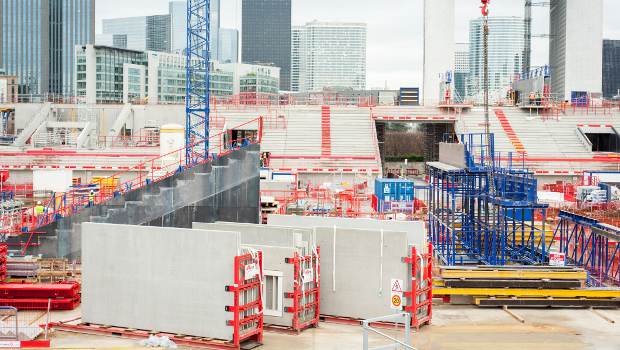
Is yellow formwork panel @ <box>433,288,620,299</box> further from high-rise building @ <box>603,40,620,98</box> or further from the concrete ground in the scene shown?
high-rise building @ <box>603,40,620,98</box>

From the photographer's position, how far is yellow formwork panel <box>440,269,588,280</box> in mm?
21584

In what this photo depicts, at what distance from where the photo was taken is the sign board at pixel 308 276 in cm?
1748

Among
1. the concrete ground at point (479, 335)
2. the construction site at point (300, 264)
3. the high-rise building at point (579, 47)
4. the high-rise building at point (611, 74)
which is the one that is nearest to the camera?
the construction site at point (300, 264)

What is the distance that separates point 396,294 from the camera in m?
18.0

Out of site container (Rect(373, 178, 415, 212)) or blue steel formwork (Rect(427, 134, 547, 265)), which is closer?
blue steel formwork (Rect(427, 134, 547, 265))

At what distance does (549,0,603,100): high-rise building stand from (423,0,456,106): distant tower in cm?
849

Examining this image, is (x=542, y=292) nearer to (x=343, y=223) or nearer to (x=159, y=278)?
(x=343, y=223)

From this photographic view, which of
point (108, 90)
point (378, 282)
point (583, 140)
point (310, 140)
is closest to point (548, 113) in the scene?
point (583, 140)

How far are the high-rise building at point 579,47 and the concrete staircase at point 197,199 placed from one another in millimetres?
39648

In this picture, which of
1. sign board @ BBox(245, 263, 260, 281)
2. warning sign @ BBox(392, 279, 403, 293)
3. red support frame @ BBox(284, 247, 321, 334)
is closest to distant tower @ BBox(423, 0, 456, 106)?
warning sign @ BBox(392, 279, 403, 293)

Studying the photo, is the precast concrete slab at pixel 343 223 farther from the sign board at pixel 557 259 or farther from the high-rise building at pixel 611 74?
the high-rise building at pixel 611 74

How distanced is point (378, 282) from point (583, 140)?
3830cm

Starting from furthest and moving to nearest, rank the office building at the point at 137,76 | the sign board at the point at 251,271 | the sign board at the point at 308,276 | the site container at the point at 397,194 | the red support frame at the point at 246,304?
1. the office building at the point at 137,76
2. the site container at the point at 397,194
3. the sign board at the point at 308,276
4. the sign board at the point at 251,271
5. the red support frame at the point at 246,304

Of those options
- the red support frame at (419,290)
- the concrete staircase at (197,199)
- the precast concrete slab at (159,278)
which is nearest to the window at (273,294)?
the precast concrete slab at (159,278)
